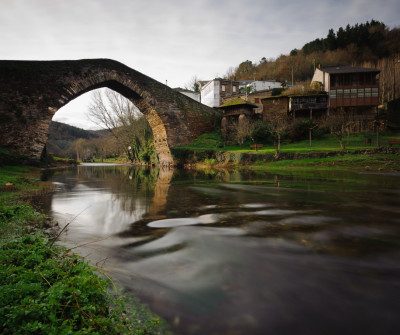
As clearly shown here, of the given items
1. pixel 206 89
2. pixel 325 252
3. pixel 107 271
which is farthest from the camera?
pixel 206 89

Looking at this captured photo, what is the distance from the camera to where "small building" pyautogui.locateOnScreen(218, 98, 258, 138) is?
3638 centimetres

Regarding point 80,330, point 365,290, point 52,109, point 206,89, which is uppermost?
point 206,89

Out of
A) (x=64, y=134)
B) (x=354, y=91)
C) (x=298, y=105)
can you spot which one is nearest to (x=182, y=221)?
(x=298, y=105)

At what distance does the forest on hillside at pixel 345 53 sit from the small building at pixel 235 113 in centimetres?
3715

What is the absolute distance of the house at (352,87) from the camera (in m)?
38.4

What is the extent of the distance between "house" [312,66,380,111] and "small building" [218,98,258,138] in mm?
13999

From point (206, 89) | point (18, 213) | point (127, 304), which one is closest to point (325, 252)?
point (127, 304)

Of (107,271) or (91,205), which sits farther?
(91,205)

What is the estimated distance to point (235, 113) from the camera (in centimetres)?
3766

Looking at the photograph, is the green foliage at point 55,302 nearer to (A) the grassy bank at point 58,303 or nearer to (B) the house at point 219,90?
(A) the grassy bank at point 58,303

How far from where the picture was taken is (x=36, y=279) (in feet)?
6.93

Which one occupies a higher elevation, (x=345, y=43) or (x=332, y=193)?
(x=345, y=43)

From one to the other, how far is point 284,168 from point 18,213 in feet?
60.9

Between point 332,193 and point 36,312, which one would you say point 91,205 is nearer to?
point 36,312
